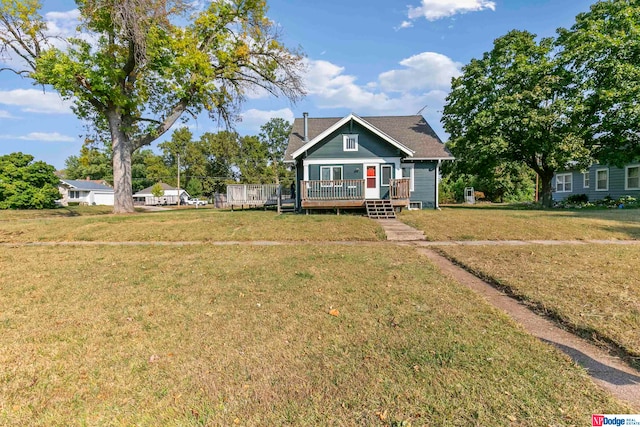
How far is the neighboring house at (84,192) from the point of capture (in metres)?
49.1

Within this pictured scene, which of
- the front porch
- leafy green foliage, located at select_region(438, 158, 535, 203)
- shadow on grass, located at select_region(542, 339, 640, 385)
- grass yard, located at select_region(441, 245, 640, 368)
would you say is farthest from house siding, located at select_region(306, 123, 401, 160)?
leafy green foliage, located at select_region(438, 158, 535, 203)

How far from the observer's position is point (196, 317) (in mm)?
4020

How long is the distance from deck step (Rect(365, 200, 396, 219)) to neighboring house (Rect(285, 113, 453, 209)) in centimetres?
Result: 37

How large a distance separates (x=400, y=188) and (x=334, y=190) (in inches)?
136

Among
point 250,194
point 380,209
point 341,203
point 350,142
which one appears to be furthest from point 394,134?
point 250,194

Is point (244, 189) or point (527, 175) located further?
point (527, 175)

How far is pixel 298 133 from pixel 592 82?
17960 millimetres

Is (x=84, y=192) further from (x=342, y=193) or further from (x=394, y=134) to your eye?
(x=394, y=134)

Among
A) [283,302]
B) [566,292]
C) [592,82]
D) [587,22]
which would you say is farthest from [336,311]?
[587,22]

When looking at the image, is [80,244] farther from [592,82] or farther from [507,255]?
[592,82]

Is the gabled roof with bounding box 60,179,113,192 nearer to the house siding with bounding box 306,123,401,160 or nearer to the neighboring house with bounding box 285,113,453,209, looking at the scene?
the neighboring house with bounding box 285,113,453,209

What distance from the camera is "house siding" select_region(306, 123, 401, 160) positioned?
1838cm

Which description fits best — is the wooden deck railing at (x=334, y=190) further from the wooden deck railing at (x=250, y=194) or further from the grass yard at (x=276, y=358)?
the grass yard at (x=276, y=358)

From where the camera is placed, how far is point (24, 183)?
89.4 feet
